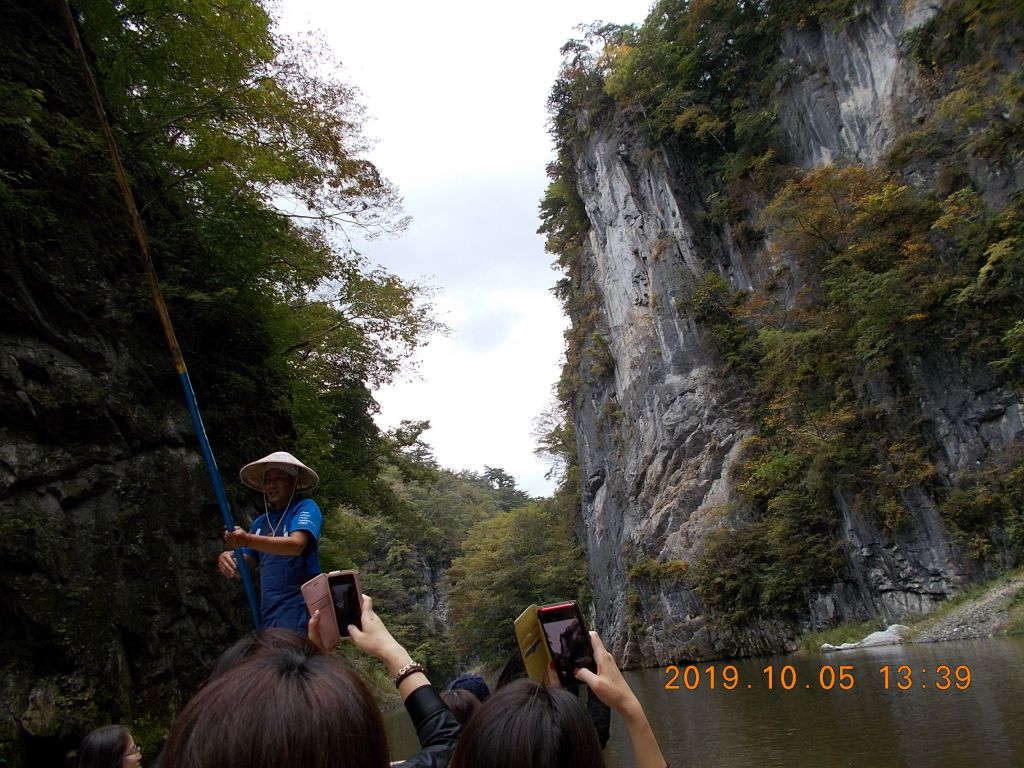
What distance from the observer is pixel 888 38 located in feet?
48.4

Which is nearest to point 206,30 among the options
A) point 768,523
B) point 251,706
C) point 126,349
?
point 126,349

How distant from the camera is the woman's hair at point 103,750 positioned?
6.44 ft

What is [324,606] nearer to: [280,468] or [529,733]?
[529,733]

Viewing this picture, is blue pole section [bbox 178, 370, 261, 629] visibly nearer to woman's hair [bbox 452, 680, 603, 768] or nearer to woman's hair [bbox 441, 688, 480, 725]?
woman's hair [bbox 441, 688, 480, 725]

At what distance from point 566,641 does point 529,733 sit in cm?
51

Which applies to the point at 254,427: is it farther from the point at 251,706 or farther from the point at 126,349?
the point at 251,706

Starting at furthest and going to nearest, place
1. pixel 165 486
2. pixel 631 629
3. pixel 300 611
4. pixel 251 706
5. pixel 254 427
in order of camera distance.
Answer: pixel 631 629 → pixel 254 427 → pixel 165 486 → pixel 300 611 → pixel 251 706

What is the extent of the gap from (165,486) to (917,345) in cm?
1286

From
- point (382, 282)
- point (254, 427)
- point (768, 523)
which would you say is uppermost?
point (382, 282)

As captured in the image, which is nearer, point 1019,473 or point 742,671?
point 1019,473

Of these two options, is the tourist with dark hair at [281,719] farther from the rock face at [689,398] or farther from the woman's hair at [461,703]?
the rock face at [689,398]

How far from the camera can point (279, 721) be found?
2.34ft
